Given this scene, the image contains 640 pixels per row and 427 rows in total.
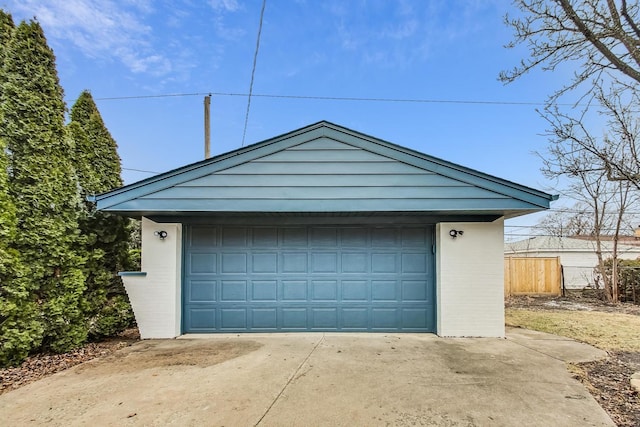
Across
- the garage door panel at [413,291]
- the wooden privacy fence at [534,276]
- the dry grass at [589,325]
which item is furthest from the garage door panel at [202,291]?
the wooden privacy fence at [534,276]

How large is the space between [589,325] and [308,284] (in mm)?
6153

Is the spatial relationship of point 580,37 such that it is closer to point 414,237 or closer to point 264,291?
point 414,237

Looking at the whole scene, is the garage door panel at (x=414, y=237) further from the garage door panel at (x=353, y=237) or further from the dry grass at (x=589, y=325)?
the dry grass at (x=589, y=325)

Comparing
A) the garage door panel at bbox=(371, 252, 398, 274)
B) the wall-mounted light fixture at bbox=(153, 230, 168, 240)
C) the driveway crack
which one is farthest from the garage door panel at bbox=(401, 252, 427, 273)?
the wall-mounted light fixture at bbox=(153, 230, 168, 240)

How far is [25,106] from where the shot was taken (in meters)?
4.84

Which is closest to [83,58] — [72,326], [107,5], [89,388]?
[107,5]

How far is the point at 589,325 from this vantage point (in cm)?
748

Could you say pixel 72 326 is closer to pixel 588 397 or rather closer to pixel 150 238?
pixel 150 238

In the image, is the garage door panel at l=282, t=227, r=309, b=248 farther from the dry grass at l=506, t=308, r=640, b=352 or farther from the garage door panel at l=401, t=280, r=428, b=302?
the dry grass at l=506, t=308, r=640, b=352

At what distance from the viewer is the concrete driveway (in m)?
3.11

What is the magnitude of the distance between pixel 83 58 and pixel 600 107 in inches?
530

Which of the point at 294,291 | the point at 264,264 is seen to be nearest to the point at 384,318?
the point at 294,291

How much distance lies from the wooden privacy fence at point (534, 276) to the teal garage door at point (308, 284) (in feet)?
30.6

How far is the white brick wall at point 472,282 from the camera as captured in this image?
6.04 metres
